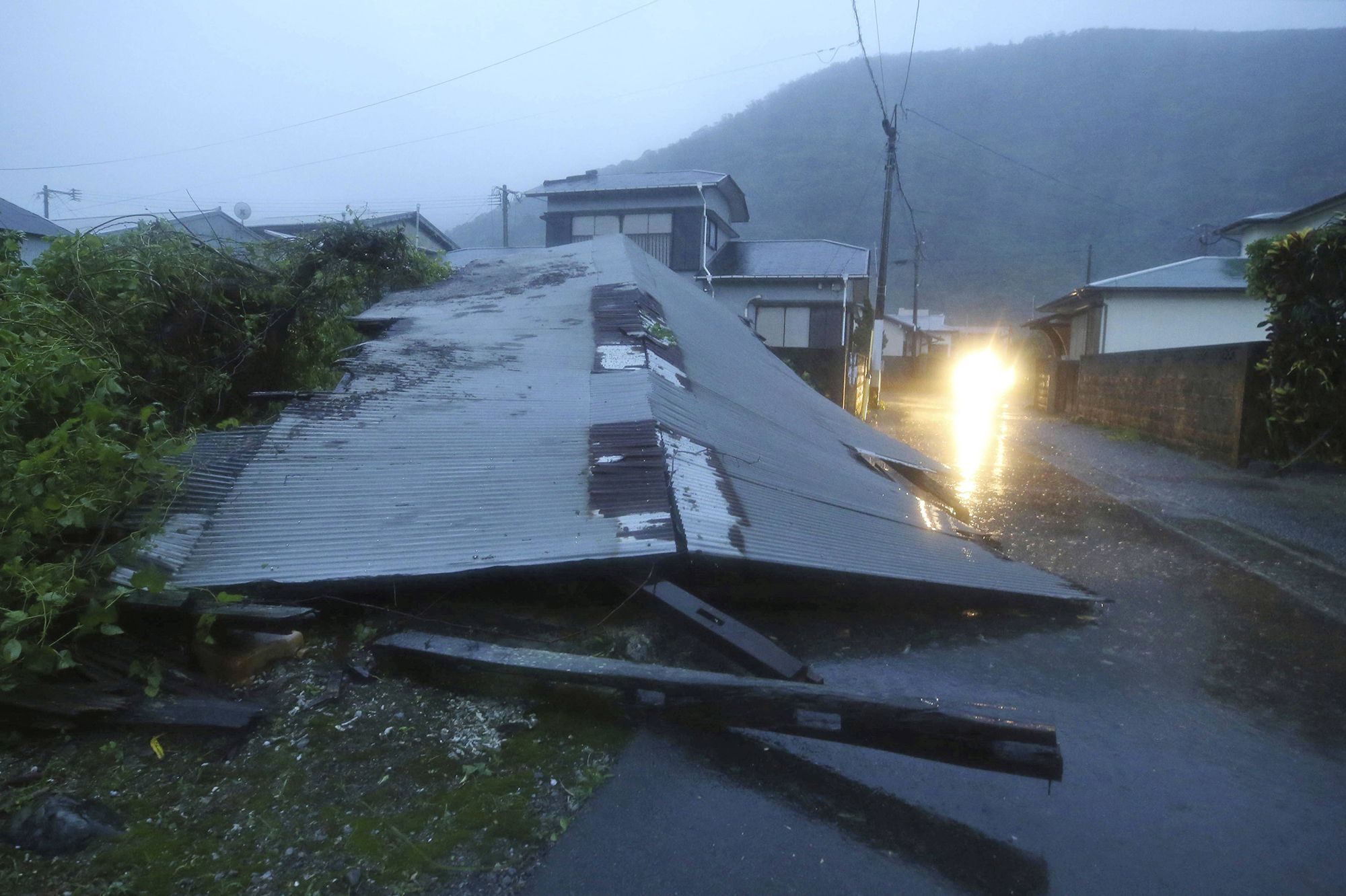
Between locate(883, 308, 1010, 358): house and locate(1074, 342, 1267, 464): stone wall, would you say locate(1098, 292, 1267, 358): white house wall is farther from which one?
locate(883, 308, 1010, 358): house

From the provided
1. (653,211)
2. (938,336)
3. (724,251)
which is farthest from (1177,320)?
(938,336)

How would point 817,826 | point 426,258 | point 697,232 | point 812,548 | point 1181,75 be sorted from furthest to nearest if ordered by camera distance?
point 1181,75 < point 697,232 < point 426,258 < point 812,548 < point 817,826

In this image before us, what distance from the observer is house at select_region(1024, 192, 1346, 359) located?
19391mm

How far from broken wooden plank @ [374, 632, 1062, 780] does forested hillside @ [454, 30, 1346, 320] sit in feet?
172

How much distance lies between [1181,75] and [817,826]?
10964 cm

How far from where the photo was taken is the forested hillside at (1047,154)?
6569 cm

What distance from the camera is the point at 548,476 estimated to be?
11.4ft

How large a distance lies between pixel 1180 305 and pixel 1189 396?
10.0 m

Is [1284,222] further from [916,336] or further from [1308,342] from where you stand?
[916,336]

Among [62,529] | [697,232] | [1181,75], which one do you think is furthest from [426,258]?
[1181,75]

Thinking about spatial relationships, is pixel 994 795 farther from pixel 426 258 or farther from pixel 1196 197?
pixel 1196 197

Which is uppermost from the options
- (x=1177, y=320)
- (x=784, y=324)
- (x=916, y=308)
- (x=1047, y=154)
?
(x=1047, y=154)

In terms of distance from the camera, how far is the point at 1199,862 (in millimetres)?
2125

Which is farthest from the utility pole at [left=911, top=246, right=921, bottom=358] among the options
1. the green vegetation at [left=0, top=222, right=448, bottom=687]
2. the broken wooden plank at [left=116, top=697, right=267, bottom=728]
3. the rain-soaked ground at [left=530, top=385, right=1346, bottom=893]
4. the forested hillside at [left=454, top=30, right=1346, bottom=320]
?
the broken wooden plank at [left=116, top=697, right=267, bottom=728]
